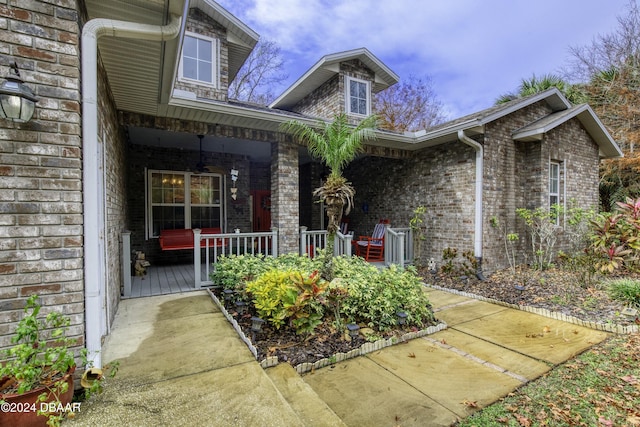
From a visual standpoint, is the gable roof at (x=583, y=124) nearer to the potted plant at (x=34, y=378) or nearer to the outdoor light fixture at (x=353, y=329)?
the outdoor light fixture at (x=353, y=329)

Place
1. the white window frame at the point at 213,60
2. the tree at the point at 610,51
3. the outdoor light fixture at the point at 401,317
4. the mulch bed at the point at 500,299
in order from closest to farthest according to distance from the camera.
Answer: the mulch bed at the point at 500,299 < the outdoor light fixture at the point at 401,317 < the white window frame at the point at 213,60 < the tree at the point at 610,51

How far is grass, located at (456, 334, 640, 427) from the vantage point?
89.8 inches

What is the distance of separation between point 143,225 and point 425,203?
7102mm

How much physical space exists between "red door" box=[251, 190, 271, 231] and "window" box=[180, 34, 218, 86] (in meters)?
3.48

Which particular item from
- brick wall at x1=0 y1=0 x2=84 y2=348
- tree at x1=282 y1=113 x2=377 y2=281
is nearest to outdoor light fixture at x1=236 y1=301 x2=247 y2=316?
tree at x1=282 y1=113 x2=377 y2=281

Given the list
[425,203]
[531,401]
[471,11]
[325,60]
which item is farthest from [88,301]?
[471,11]

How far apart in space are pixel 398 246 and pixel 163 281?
527 centimetres

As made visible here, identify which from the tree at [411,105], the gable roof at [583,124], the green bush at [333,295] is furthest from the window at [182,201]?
the tree at [411,105]

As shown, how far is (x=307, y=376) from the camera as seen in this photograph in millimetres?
A: 2922

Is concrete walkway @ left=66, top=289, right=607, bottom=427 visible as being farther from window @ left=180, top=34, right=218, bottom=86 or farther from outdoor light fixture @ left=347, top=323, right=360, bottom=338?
window @ left=180, top=34, right=218, bottom=86

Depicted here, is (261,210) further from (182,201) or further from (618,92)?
(618,92)

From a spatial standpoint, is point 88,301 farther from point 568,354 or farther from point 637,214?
point 637,214

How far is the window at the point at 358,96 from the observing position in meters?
8.74

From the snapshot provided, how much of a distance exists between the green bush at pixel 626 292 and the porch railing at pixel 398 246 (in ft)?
11.8
